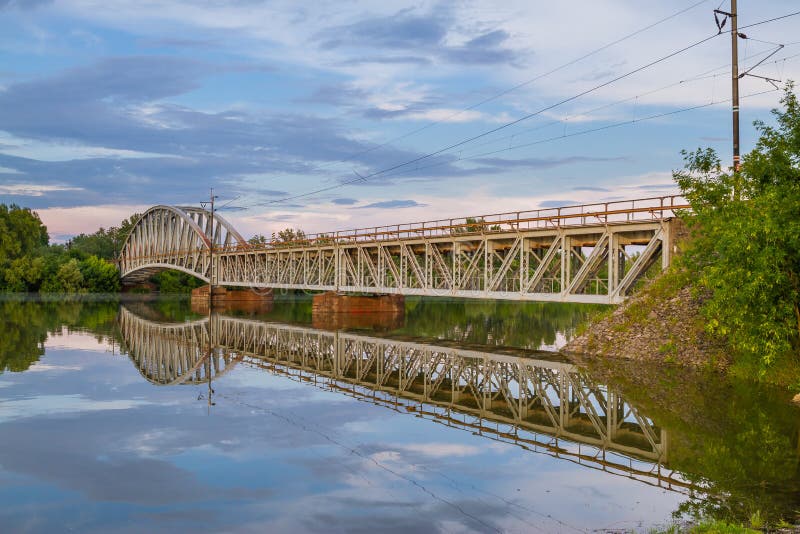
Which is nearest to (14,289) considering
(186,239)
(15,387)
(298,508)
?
(186,239)

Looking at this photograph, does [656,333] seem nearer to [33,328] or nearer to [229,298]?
[33,328]

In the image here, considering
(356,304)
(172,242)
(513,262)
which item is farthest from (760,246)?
(172,242)

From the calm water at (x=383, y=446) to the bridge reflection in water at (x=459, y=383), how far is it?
0.36ft

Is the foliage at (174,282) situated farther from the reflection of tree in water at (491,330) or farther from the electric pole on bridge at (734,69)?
the electric pole on bridge at (734,69)

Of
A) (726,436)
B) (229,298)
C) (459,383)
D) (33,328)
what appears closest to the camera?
(726,436)

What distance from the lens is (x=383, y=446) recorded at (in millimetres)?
16984

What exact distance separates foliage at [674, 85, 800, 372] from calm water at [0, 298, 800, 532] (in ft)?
6.74

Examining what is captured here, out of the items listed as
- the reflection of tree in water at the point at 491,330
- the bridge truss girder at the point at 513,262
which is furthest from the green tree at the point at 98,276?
the reflection of tree in water at the point at 491,330

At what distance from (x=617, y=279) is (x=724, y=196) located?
1159cm

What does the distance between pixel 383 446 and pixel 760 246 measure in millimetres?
14215

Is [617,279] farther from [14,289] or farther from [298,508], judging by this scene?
[14,289]

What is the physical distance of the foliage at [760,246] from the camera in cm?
2256

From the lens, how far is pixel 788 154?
2497cm

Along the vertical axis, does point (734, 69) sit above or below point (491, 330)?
above
